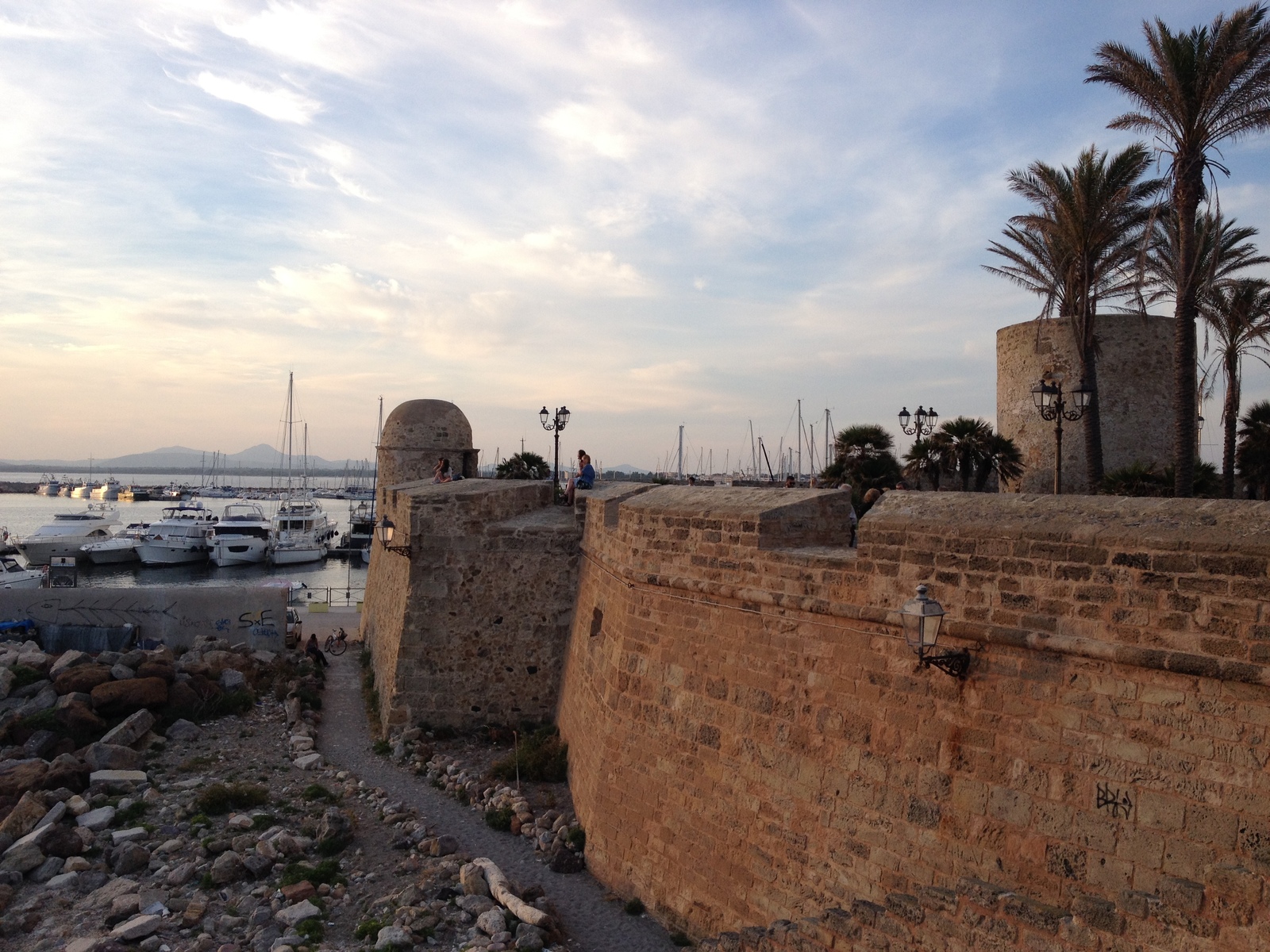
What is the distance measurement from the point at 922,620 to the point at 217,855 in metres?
8.23

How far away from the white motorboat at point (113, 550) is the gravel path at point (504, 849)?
136ft

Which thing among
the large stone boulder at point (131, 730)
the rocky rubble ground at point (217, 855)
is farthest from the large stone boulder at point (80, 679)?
the large stone boulder at point (131, 730)

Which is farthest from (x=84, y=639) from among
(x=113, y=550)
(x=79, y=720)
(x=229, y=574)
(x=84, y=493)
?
(x=84, y=493)

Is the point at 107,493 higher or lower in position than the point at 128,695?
higher

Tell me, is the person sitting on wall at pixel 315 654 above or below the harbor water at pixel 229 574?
above

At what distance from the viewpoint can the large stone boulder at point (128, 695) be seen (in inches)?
512

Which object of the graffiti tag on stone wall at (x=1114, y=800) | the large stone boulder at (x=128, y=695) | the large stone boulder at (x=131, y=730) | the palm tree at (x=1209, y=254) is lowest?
the large stone boulder at (x=131, y=730)

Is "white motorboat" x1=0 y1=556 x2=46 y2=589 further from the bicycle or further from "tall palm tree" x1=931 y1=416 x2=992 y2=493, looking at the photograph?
"tall palm tree" x1=931 y1=416 x2=992 y2=493

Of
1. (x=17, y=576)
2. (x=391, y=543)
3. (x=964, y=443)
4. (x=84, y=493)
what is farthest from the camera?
(x=84, y=493)

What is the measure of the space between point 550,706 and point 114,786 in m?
5.79

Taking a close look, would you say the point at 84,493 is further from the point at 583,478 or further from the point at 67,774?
the point at 583,478

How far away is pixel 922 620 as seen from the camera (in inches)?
202

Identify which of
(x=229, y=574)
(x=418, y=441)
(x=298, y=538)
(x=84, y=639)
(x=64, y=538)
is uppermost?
(x=418, y=441)

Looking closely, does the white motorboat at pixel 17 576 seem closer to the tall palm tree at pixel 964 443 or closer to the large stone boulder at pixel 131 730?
the large stone boulder at pixel 131 730
